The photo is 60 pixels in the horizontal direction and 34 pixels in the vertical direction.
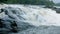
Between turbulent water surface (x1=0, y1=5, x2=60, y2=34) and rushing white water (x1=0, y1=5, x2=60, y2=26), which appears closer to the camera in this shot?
turbulent water surface (x1=0, y1=5, x2=60, y2=34)

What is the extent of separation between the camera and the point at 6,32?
1898 cm

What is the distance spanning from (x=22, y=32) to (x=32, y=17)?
27.9ft

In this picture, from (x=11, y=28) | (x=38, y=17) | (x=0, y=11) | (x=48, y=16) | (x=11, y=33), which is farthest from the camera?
(x=48, y=16)

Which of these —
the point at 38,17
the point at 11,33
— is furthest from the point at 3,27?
the point at 38,17

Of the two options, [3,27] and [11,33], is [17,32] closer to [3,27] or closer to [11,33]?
[11,33]

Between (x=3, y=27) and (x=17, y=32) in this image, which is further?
(x=3, y=27)

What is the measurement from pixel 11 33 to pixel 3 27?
2279 mm

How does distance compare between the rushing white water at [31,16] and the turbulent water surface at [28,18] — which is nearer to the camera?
the turbulent water surface at [28,18]

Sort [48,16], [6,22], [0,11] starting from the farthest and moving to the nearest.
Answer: [48,16]
[0,11]
[6,22]

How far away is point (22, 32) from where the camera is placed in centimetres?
1906

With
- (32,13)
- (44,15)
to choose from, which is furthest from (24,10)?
(44,15)

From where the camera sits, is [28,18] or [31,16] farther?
[31,16]

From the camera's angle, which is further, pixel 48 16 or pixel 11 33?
pixel 48 16

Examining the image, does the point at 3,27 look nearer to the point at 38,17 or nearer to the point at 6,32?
the point at 6,32
